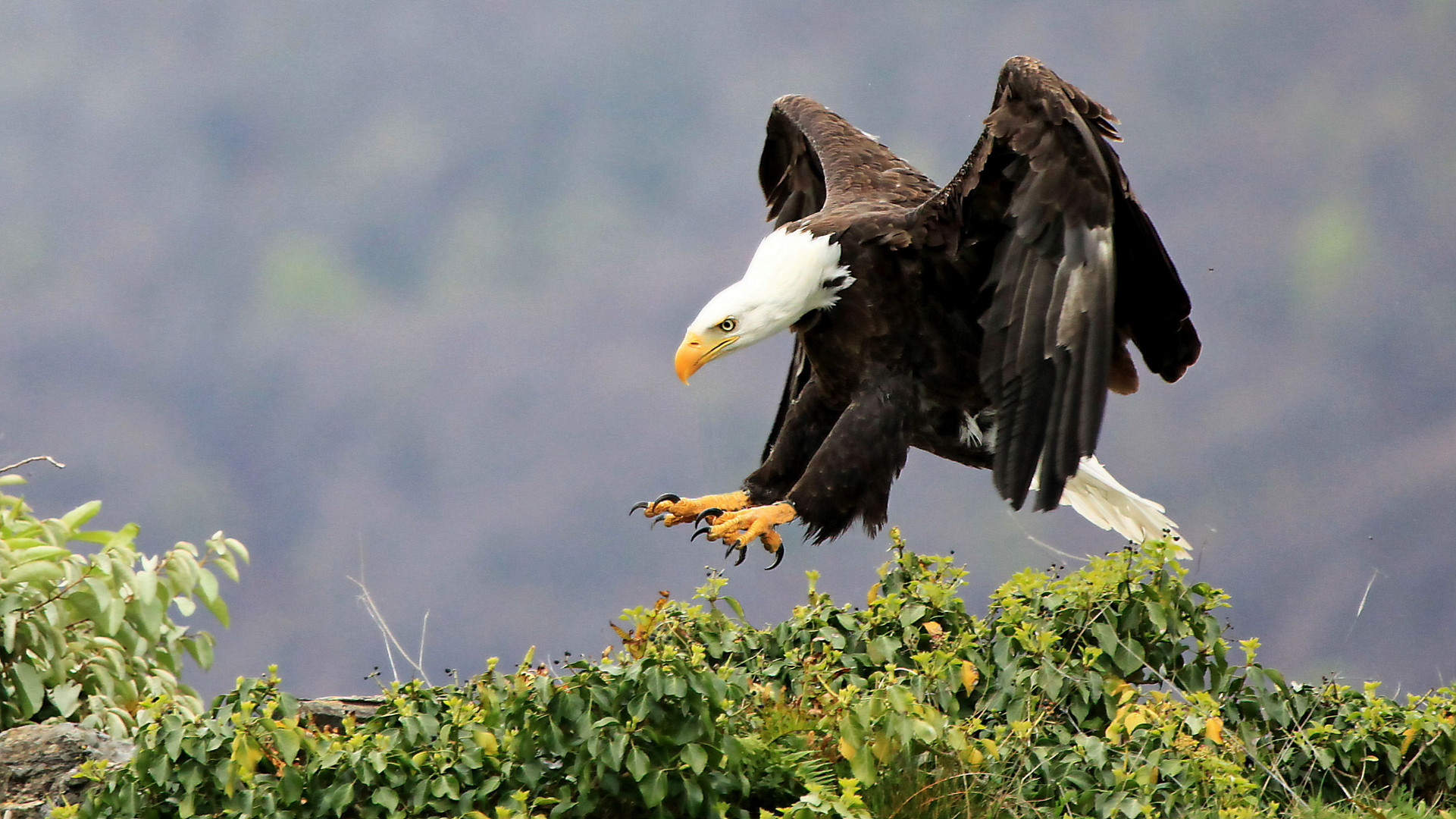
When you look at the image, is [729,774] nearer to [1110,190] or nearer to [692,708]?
[692,708]

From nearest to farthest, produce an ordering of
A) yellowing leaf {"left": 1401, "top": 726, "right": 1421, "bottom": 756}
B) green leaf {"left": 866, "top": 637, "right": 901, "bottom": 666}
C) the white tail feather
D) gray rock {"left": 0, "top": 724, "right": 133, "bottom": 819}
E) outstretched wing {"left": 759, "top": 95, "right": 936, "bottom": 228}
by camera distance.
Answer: gray rock {"left": 0, "top": 724, "right": 133, "bottom": 819}, yellowing leaf {"left": 1401, "top": 726, "right": 1421, "bottom": 756}, green leaf {"left": 866, "top": 637, "right": 901, "bottom": 666}, outstretched wing {"left": 759, "top": 95, "right": 936, "bottom": 228}, the white tail feather

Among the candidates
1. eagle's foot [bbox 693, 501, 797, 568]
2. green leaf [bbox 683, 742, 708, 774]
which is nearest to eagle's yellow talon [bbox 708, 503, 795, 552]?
eagle's foot [bbox 693, 501, 797, 568]

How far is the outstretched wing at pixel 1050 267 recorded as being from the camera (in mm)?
3740

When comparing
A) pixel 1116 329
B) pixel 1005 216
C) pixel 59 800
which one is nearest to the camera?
pixel 59 800

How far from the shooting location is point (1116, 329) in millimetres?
4383

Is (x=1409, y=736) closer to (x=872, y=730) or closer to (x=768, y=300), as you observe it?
(x=872, y=730)

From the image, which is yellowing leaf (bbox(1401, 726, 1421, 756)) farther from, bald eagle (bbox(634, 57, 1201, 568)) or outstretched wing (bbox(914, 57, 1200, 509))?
outstretched wing (bbox(914, 57, 1200, 509))

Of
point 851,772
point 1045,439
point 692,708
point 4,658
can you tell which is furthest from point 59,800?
point 1045,439

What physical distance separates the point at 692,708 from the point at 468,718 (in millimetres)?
750

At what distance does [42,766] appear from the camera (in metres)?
3.77

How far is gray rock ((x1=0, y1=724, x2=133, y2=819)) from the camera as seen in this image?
12.2 feet

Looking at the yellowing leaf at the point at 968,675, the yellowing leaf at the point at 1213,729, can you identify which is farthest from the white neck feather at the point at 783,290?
the yellowing leaf at the point at 1213,729

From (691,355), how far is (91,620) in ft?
8.66

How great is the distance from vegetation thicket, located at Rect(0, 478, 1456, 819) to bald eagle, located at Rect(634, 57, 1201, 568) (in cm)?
47
